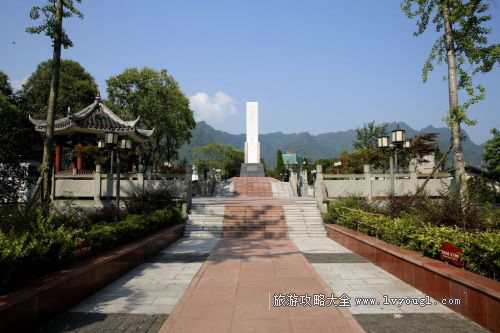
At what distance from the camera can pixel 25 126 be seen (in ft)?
94.9

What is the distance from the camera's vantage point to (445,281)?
16.2 feet

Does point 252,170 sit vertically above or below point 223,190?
above

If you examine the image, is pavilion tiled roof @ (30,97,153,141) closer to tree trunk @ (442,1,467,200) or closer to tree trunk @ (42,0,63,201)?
tree trunk @ (42,0,63,201)

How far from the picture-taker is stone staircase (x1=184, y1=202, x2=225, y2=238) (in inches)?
509

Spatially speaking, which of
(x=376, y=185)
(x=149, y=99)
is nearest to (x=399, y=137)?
(x=376, y=185)

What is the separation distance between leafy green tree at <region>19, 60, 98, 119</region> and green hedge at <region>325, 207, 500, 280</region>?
30862mm

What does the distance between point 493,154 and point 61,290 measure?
24.1m

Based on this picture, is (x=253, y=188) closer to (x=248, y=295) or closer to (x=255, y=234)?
(x=255, y=234)

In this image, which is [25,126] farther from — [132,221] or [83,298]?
[83,298]

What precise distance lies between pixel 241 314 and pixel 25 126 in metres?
31.3

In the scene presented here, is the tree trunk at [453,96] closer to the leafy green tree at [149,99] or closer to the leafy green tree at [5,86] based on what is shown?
the leafy green tree at [149,99]

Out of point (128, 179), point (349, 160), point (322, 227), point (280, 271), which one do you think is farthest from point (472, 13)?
point (349, 160)

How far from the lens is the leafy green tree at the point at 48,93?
31605mm

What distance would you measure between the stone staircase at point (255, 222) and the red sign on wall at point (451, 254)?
7.35 m
